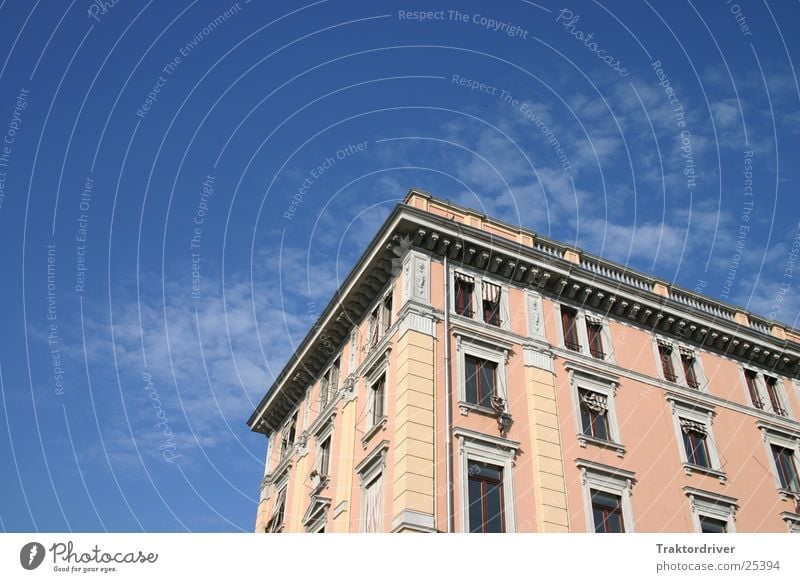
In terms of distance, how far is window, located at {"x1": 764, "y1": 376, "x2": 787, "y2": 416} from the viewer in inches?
1256

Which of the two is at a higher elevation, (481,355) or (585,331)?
(585,331)

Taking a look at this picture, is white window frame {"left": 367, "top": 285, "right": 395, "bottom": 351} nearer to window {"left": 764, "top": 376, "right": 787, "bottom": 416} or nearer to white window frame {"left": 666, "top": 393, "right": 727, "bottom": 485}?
white window frame {"left": 666, "top": 393, "right": 727, "bottom": 485}

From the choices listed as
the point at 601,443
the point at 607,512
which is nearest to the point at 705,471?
the point at 601,443

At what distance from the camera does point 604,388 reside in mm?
27250

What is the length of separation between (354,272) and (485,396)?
863 cm

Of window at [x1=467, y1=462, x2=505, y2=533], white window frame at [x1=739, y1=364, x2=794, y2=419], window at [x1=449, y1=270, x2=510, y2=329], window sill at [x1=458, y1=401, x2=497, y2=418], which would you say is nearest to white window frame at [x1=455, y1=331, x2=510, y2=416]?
window sill at [x1=458, y1=401, x2=497, y2=418]

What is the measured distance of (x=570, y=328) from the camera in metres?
28.8

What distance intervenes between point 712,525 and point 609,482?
192 inches

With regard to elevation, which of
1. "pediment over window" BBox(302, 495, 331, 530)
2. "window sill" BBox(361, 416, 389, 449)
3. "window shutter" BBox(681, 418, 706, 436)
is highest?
"window shutter" BBox(681, 418, 706, 436)

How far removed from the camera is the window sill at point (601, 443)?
24.9 meters

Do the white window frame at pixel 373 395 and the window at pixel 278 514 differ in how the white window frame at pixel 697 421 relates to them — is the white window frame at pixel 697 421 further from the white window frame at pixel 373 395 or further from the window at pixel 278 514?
the window at pixel 278 514

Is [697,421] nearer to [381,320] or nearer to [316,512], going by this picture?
[381,320]

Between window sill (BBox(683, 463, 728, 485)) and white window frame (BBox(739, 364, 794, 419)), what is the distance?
5.37 meters
